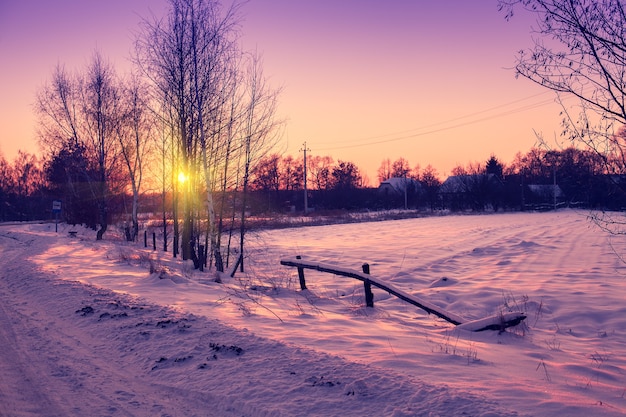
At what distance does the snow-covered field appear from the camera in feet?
13.2

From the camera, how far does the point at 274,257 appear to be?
20.6 meters

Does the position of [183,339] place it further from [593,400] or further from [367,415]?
[593,400]

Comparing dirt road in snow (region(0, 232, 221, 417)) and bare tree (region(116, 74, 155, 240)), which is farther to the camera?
bare tree (region(116, 74, 155, 240))

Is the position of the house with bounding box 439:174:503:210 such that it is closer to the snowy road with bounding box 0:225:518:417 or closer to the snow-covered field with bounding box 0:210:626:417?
the snow-covered field with bounding box 0:210:626:417

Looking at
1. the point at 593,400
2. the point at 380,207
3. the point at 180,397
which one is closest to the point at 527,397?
the point at 593,400

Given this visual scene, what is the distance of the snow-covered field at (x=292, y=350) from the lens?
13.2ft

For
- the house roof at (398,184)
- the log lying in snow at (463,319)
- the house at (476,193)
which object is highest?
the house roof at (398,184)

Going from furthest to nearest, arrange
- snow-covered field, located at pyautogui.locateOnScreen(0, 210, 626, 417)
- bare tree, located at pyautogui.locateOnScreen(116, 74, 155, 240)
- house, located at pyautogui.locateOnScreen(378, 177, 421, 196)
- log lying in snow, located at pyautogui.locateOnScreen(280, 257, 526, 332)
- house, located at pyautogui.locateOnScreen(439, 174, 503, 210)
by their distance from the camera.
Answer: house, located at pyautogui.locateOnScreen(378, 177, 421, 196), house, located at pyautogui.locateOnScreen(439, 174, 503, 210), bare tree, located at pyautogui.locateOnScreen(116, 74, 155, 240), log lying in snow, located at pyautogui.locateOnScreen(280, 257, 526, 332), snow-covered field, located at pyautogui.locateOnScreen(0, 210, 626, 417)

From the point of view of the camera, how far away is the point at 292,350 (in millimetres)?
5176

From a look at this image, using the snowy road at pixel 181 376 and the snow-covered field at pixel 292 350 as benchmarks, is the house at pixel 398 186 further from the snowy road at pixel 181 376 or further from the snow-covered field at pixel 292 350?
the snowy road at pixel 181 376

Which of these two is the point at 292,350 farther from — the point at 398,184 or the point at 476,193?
the point at 398,184

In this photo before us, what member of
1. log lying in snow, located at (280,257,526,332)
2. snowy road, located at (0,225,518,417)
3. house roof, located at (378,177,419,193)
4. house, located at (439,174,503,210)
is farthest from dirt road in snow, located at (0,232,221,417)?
house roof, located at (378,177,419,193)

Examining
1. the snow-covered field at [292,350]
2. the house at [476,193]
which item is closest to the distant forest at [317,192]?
the house at [476,193]

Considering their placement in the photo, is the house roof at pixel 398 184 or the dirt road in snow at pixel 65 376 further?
the house roof at pixel 398 184
